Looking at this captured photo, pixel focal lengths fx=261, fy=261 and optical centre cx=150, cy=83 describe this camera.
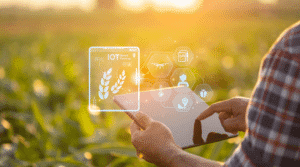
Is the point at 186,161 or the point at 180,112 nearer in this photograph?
the point at 186,161

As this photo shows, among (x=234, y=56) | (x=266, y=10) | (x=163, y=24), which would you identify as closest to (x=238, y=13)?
(x=266, y=10)

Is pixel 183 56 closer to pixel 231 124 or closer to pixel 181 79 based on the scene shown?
pixel 181 79

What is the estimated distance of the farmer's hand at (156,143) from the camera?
84 cm

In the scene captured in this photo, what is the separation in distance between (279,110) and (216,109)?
0.53 metres

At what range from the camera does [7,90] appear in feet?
7.75

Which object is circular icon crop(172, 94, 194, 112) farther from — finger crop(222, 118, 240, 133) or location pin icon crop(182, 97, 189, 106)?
finger crop(222, 118, 240, 133)

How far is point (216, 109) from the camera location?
1033 mm

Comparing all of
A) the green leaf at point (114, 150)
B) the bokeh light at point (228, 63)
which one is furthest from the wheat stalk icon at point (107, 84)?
the bokeh light at point (228, 63)

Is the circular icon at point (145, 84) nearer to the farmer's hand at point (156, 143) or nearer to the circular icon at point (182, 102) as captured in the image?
the circular icon at point (182, 102)

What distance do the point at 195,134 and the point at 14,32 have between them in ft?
25.7

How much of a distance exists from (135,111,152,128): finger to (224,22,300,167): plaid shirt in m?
0.46

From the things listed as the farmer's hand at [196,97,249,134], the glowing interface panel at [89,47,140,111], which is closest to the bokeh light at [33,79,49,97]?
the glowing interface panel at [89,47,140,111]

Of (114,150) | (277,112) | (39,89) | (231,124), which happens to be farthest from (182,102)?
(39,89)

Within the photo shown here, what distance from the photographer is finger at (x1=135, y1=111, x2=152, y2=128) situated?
95cm
